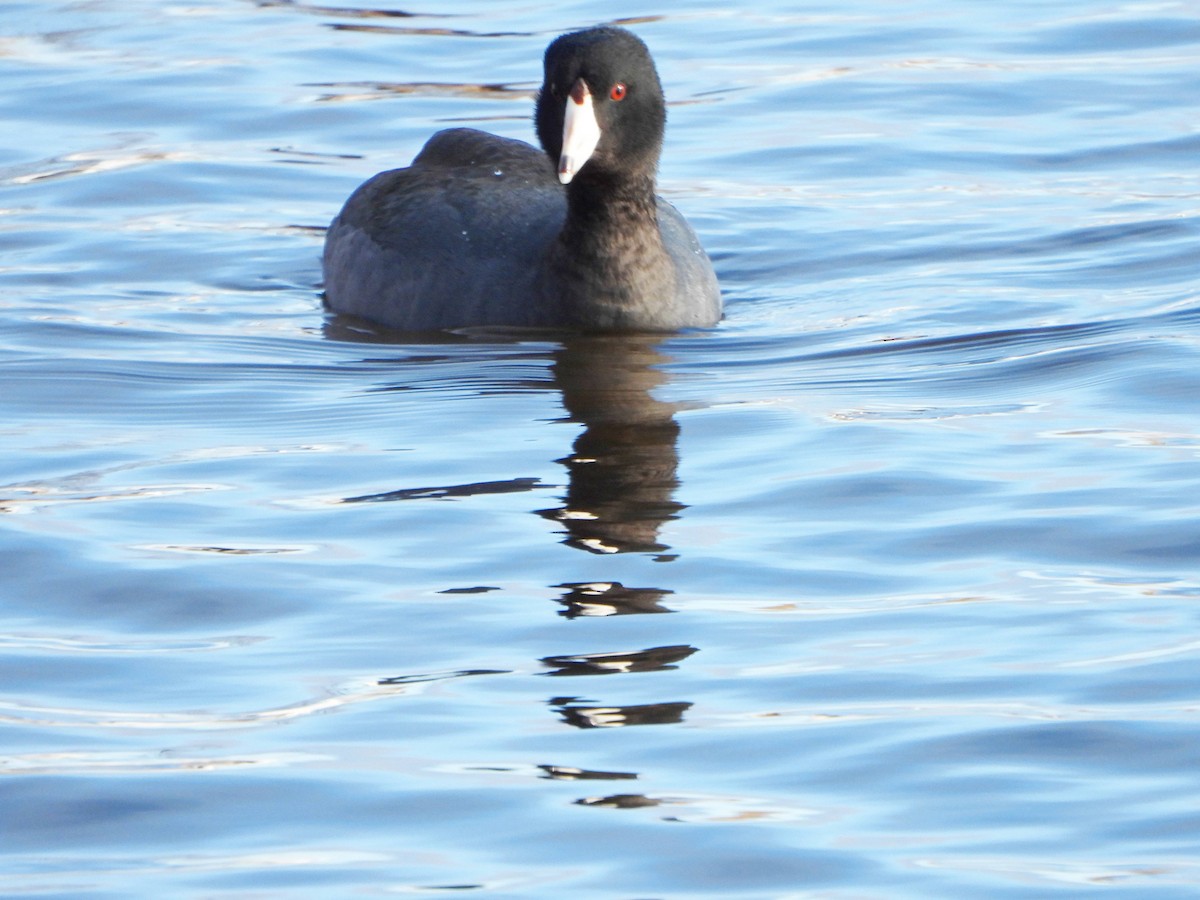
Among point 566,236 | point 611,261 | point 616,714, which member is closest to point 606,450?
point 611,261

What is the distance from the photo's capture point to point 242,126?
1215cm

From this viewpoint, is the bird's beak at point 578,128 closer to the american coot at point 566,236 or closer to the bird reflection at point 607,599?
the american coot at point 566,236

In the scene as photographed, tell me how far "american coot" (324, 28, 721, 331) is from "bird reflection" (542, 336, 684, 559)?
0.69 feet

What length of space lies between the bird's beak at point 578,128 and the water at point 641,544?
664mm

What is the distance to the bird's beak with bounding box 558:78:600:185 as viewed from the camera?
312 inches

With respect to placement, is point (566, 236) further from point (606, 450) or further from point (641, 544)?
point (641, 544)

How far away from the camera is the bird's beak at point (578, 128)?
26.0ft

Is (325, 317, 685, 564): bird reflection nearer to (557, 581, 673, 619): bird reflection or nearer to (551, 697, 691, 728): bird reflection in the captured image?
(557, 581, 673, 619): bird reflection

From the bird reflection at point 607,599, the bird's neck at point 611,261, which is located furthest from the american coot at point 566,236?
the bird reflection at point 607,599

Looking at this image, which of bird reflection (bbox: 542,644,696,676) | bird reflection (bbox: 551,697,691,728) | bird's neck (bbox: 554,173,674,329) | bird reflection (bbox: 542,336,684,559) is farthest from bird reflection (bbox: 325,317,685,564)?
bird reflection (bbox: 551,697,691,728)

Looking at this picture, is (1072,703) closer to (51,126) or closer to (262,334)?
(262,334)

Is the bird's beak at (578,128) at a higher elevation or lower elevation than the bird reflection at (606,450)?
higher

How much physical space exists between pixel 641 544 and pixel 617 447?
0.95 metres

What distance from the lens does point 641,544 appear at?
19.4ft
